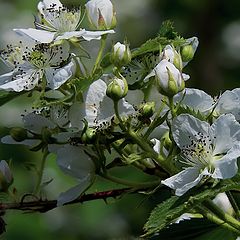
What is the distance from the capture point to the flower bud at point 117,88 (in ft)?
4.54

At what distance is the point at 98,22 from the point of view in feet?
4.92

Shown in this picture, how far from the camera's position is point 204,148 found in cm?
143

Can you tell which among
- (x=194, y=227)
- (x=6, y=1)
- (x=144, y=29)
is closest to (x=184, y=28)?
(x=144, y=29)

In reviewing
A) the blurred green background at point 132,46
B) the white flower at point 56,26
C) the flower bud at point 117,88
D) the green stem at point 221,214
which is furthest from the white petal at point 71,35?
the blurred green background at point 132,46

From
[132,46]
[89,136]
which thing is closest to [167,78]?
[89,136]

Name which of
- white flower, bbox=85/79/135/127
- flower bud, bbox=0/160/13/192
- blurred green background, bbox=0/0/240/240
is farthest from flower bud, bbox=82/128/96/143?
blurred green background, bbox=0/0/240/240

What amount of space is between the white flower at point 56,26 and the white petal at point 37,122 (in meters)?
0.13

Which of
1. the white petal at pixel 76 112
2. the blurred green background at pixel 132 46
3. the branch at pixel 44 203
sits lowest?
the blurred green background at pixel 132 46

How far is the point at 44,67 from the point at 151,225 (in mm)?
340

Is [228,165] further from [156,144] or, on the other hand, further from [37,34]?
[37,34]

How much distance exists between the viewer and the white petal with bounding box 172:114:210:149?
1.39m

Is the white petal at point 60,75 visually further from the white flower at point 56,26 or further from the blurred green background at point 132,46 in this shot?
the blurred green background at point 132,46

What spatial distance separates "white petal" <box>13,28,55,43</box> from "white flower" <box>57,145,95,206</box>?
0.59ft

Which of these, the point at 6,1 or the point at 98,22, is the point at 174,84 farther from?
the point at 6,1
